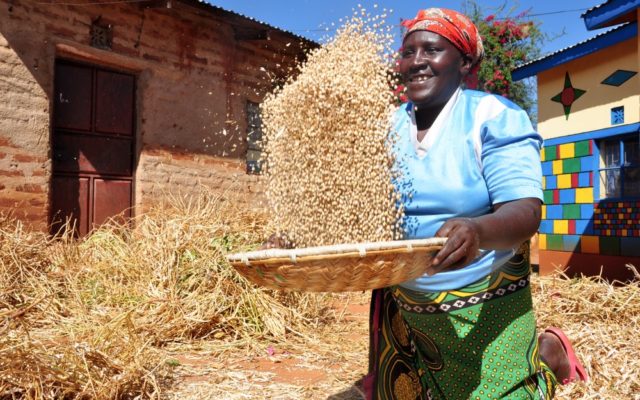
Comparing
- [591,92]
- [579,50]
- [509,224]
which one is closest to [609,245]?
[591,92]

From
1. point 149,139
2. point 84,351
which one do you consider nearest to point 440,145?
point 84,351

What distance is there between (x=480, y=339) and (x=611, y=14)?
4.26m

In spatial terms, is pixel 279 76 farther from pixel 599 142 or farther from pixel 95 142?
A: pixel 599 142

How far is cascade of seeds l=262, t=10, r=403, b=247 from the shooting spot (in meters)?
1.68

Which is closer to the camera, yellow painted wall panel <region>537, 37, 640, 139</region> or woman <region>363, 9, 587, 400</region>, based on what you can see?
woman <region>363, 9, 587, 400</region>

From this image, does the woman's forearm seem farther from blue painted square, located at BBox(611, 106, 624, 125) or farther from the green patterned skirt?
blue painted square, located at BBox(611, 106, 624, 125)

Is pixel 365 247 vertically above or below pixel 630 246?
above

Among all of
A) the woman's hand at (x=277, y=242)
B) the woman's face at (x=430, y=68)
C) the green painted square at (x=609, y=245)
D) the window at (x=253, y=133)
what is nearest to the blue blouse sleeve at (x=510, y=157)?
the woman's face at (x=430, y=68)

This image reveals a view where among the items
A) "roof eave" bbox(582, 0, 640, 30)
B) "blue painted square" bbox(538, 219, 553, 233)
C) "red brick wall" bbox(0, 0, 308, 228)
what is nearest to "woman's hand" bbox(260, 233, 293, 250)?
"red brick wall" bbox(0, 0, 308, 228)

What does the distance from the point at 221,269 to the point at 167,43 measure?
336 centimetres

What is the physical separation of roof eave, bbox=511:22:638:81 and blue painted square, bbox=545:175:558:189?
125 centimetres

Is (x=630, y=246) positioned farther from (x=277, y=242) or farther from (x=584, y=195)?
(x=277, y=242)

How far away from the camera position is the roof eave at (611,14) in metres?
4.50

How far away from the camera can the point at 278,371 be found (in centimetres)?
307
